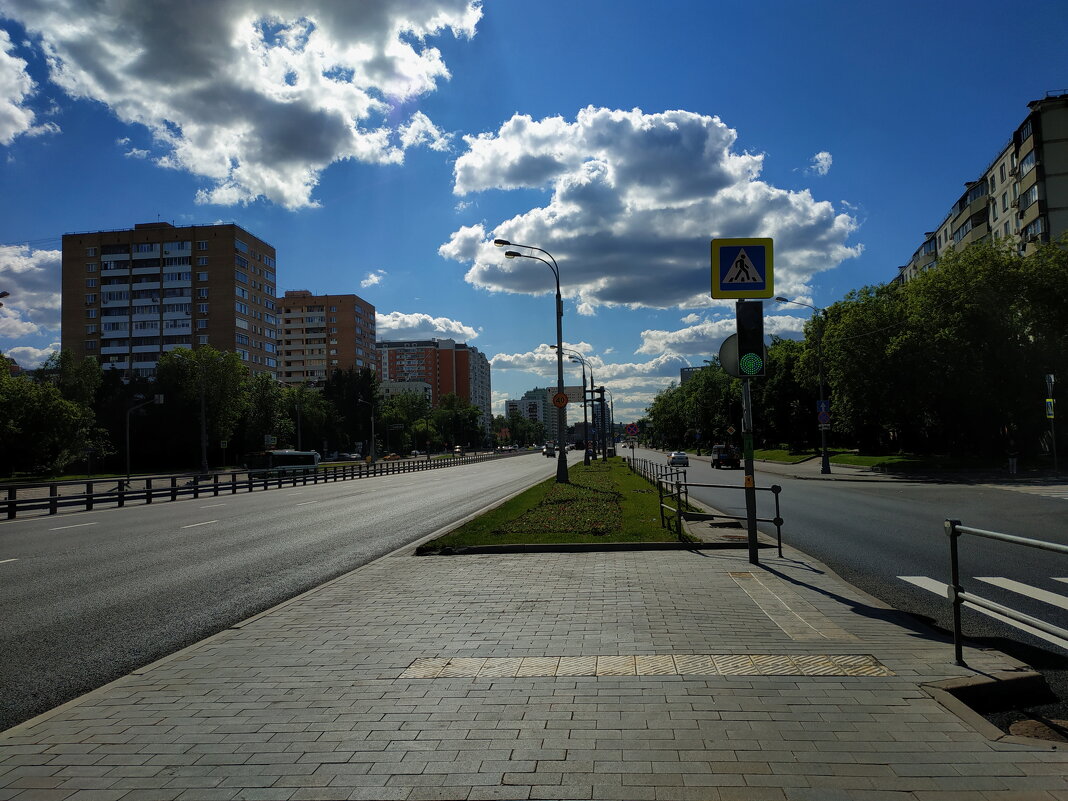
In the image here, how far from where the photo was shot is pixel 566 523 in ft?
46.9

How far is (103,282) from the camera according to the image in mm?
99812

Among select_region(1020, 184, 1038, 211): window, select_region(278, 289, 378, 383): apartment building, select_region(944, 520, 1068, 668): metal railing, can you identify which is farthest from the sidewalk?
select_region(278, 289, 378, 383): apartment building

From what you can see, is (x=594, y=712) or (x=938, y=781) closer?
(x=938, y=781)

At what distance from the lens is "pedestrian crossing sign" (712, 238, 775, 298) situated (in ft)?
31.4

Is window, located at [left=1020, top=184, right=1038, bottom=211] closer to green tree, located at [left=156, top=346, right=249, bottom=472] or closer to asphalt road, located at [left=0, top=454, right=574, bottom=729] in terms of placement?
asphalt road, located at [left=0, top=454, right=574, bottom=729]

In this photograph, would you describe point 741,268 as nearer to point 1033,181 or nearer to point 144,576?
point 144,576

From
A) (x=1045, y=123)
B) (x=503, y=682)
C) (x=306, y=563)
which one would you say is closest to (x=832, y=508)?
(x=306, y=563)

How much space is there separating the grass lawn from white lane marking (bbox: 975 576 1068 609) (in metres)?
4.30

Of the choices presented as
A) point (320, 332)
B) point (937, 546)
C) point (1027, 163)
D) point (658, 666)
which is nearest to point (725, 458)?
point (1027, 163)

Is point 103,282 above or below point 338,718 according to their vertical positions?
above

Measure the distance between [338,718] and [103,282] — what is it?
114277 mm

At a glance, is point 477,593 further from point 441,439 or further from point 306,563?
point 441,439

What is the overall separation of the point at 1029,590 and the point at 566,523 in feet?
26.3

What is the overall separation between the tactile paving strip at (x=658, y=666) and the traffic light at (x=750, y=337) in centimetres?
483
